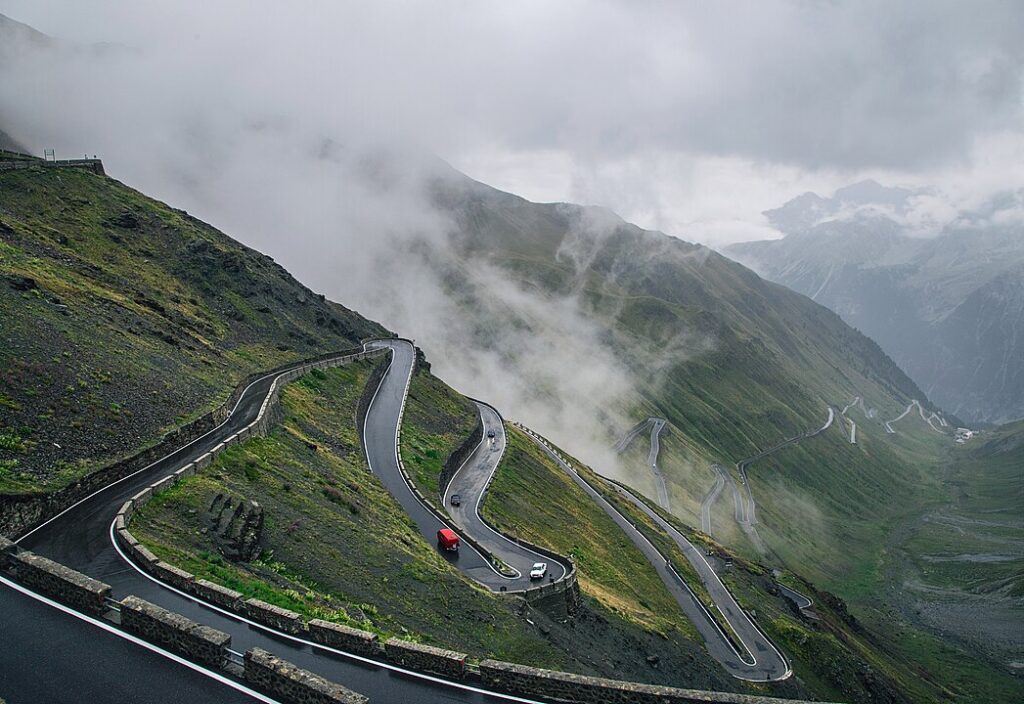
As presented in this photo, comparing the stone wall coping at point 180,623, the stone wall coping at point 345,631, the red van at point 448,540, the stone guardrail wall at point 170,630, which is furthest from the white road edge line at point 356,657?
→ the red van at point 448,540

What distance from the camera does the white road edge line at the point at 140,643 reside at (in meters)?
15.2

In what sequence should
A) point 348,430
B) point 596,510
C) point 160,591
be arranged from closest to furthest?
point 160,591 → point 348,430 → point 596,510

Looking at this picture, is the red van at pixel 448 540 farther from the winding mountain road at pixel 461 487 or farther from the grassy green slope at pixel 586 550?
the grassy green slope at pixel 586 550

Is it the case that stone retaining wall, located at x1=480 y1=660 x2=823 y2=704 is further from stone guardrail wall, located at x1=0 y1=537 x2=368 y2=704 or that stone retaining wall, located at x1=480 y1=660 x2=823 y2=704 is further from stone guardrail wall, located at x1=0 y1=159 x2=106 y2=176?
stone guardrail wall, located at x1=0 y1=159 x2=106 y2=176

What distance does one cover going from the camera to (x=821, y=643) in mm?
72688

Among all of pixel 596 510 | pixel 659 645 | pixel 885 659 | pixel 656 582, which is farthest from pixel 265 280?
pixel 885 659

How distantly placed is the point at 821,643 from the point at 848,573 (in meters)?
105

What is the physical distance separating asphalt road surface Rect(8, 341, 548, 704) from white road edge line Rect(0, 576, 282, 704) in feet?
0.68

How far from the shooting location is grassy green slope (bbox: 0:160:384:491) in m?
31.5

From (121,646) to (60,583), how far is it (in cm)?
325

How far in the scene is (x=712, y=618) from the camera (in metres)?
66.3

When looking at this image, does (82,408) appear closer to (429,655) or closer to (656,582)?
(429,655)

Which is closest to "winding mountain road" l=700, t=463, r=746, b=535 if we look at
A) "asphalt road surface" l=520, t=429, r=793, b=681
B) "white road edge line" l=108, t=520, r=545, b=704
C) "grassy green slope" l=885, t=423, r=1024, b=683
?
"grassy green slope" l=885, t=423, r=1024, b=683

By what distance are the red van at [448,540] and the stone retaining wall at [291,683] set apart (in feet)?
81.1
